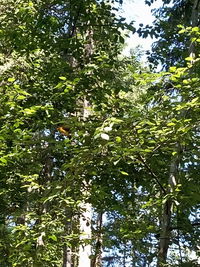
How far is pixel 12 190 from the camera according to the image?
535 cm

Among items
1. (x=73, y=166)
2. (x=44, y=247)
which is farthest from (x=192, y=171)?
(x=44, y=247)

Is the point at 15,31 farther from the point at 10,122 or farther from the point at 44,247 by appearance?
the point at 44,247

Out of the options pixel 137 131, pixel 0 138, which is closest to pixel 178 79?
pixel 137 131

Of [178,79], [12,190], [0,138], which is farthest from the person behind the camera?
[12,190]

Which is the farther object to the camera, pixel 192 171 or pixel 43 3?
pixel 43 3

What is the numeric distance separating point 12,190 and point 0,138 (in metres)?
2.09

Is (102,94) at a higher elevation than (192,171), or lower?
higher

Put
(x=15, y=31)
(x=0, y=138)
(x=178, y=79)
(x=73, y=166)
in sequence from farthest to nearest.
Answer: (x=15, y=31), (x=0, y=138), (x=73, y=166), (x=178, y=79)

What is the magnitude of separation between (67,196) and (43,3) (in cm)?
319

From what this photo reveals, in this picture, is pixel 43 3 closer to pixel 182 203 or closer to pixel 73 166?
pixel 73 166

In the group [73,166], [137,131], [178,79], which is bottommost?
[73,166]

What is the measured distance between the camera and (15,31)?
15.2 ft

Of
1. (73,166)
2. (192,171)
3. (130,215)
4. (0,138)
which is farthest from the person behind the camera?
(192,171)

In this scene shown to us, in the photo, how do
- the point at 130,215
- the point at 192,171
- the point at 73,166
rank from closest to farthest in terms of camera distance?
the point at 73,166 < the point at 130,215 < the point at 192,171
